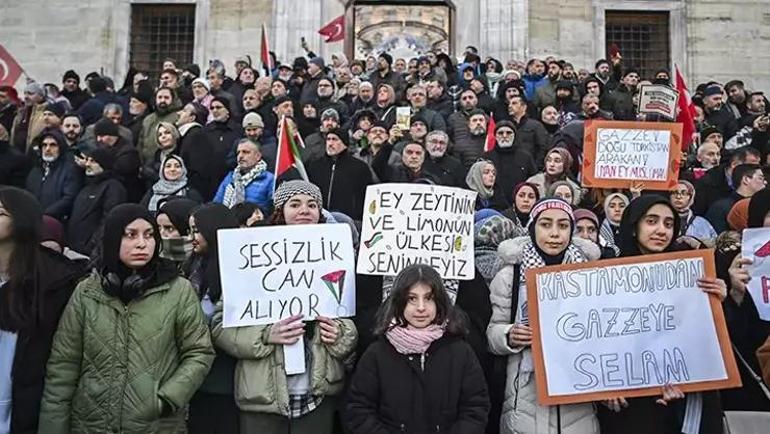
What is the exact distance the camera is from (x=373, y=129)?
904 centimetres

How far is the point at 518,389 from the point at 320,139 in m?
5.65

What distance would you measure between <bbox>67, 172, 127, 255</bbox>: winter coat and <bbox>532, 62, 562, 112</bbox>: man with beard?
623cm

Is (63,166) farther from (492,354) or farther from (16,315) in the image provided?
(492,354)

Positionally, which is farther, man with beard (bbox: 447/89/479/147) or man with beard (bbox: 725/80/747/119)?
man with beard (bbox: 725/80/747/119)

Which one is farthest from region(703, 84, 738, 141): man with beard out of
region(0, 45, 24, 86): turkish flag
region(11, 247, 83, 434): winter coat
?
region(0, 45, 24, 86): turkish flag

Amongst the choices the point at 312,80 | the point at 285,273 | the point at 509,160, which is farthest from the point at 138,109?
the point at 285,273

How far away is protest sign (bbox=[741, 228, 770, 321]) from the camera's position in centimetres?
441

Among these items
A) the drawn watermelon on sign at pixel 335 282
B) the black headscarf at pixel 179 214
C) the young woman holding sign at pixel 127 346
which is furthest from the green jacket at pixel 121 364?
the black headscarf at pixel 179 214

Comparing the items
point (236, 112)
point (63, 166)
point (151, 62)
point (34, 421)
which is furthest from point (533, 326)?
point (151, 62)

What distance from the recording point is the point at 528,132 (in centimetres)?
984

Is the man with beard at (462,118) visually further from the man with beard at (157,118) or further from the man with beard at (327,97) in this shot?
the man with beard at (157,118)

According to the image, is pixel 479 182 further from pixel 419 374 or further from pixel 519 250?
pixel 419 374

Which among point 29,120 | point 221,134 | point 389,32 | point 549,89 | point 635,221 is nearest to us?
point 635,221

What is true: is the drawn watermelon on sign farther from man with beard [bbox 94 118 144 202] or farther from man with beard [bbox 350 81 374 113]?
man with beard [bbox 350 81 374 113]
